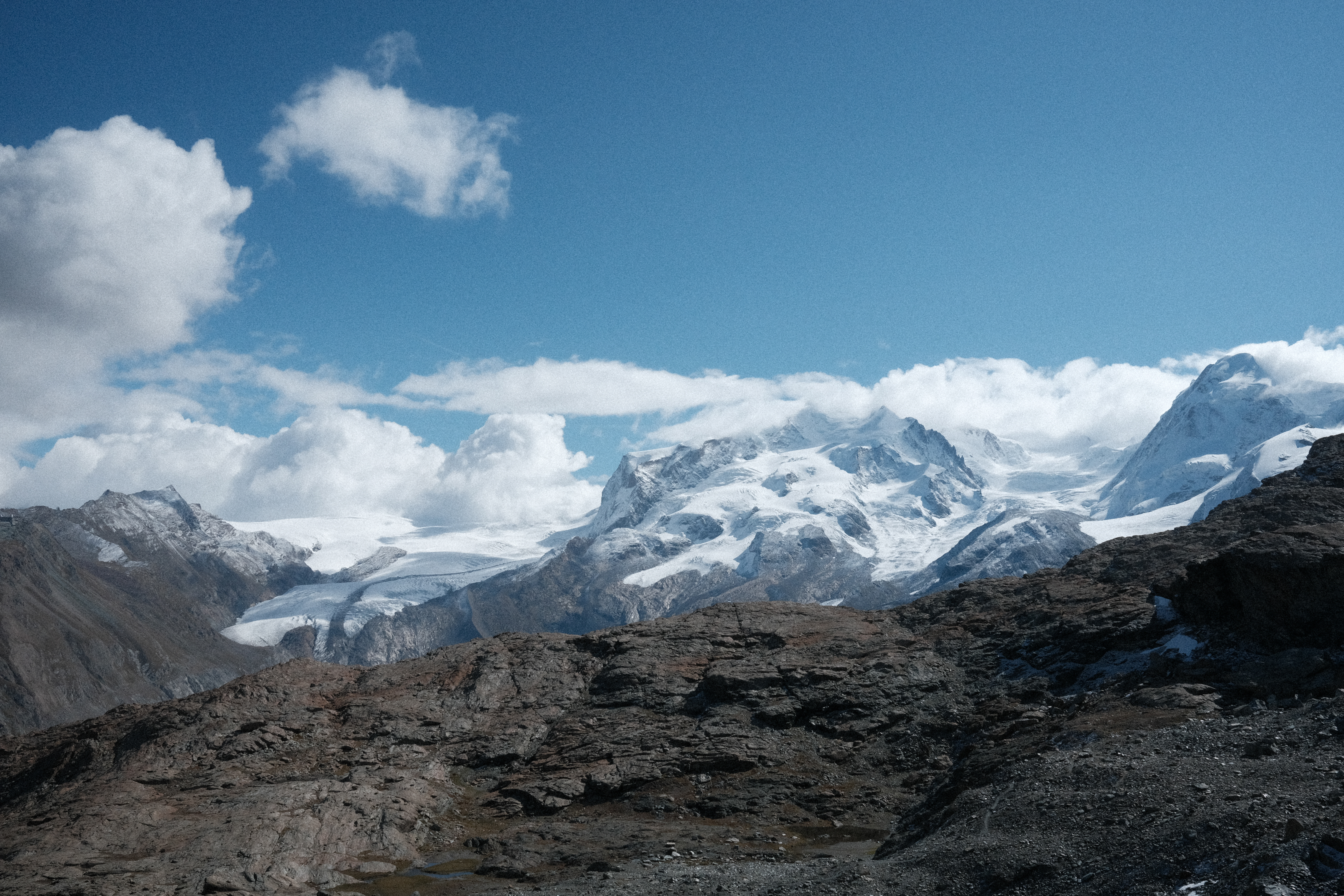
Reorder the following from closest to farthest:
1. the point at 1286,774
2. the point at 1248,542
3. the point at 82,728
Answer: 1. the point at 1286,774
2. the point at 1248,542
3. the point at 82,728

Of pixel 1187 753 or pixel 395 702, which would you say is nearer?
pixel 1187 753

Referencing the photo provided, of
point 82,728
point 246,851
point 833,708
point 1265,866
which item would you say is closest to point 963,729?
point 833,708

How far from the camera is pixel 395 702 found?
47.6 m

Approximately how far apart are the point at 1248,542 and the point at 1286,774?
1919cm

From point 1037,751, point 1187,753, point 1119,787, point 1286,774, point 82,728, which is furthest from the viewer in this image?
point 82,728

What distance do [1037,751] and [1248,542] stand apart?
1633 centimetres

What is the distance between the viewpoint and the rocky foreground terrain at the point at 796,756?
24.0 meters

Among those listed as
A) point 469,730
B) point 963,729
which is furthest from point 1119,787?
point 469,730

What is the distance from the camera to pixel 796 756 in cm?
4066

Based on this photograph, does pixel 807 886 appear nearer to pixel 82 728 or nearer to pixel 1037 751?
pixel 1037 751

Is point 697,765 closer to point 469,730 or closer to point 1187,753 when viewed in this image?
point 469,730

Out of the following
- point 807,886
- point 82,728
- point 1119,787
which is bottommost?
point 807,886

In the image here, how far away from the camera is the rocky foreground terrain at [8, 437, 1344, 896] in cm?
2395

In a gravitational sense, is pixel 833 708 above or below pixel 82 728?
below
